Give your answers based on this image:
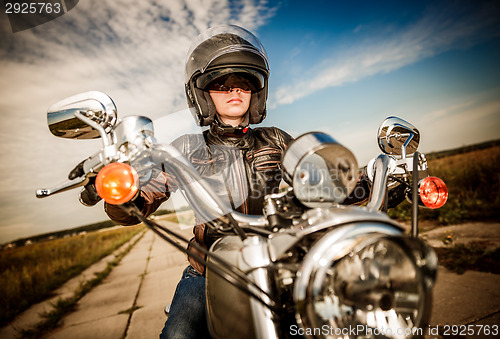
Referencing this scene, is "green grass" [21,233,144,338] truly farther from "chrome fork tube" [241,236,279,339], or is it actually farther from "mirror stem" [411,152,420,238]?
"mirror stem" [411,152,420,238]

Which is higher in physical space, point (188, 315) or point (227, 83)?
point (227, 83)

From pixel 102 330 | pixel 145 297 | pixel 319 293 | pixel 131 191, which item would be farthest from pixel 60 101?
pixel 145 297

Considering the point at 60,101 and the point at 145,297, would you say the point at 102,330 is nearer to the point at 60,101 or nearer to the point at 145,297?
the point at 145,297

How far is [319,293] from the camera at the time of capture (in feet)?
1.99

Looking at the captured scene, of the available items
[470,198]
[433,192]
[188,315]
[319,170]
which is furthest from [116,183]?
[470,198]

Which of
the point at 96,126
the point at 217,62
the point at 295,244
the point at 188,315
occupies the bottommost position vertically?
the point at 188,315

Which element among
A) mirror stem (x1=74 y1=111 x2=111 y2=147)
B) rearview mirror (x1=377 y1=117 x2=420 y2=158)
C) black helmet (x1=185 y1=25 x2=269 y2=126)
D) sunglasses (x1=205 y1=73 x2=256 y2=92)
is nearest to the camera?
mirror stem (x1=74 y1=111 x2=111 y2=147)

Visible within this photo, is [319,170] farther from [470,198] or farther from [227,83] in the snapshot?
[470,198]

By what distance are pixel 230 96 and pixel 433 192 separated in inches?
50.3

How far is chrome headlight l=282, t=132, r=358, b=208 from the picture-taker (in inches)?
30.5

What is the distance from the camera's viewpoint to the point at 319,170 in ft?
2.69

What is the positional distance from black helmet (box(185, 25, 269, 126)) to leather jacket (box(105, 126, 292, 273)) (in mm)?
172

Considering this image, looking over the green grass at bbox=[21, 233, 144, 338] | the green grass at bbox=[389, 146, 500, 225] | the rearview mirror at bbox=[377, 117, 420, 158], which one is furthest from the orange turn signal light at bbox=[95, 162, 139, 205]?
the green grass at bbox=[389, 146, 500, 225]

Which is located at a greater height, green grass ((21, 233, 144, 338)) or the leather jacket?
the leather jacket
